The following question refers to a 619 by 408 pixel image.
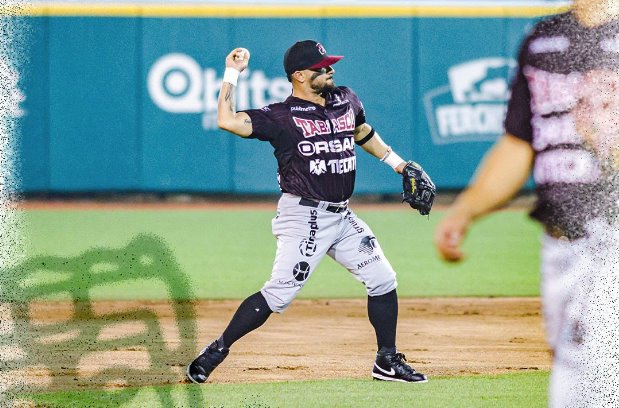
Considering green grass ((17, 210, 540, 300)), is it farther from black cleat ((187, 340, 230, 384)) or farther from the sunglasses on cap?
the sunglasses on cap

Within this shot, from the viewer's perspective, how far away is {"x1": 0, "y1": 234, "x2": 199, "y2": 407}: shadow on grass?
610cm

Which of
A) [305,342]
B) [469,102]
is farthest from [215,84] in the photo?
[305,342]

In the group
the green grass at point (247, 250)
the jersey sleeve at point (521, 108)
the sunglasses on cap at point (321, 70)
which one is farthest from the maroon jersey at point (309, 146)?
the green grass at point (247, 250)

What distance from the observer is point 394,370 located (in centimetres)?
598

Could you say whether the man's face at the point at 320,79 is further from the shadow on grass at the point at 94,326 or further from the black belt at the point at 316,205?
the shadow on grass at the point at 94,326

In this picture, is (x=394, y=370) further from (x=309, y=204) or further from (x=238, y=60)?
(x=238, y=60)

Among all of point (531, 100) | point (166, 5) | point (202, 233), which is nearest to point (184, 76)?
point (166, 5)

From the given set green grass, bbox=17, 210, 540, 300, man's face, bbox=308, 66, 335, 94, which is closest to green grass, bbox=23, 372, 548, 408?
man's face, bbox=308, 66, 335, 94

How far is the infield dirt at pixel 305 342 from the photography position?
20.7ft

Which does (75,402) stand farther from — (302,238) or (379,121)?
(379,121)

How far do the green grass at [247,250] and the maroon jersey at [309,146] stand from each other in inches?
151

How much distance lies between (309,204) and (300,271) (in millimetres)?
374

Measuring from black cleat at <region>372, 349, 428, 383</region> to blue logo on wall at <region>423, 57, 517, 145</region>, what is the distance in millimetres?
12655

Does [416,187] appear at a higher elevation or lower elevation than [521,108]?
lower
